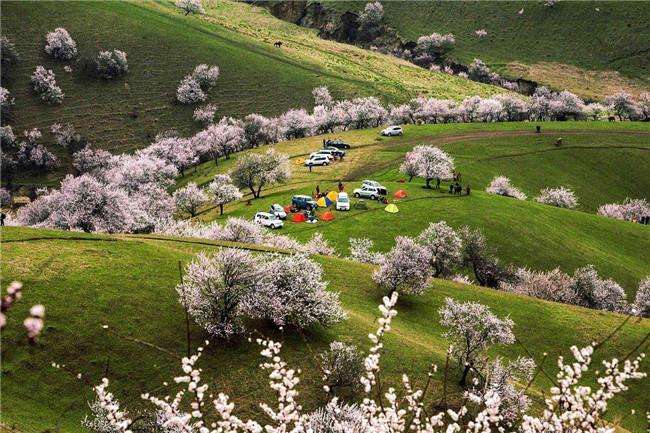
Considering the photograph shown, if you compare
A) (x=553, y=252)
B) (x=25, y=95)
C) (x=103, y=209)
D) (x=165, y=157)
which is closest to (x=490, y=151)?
(x=553, y=252)

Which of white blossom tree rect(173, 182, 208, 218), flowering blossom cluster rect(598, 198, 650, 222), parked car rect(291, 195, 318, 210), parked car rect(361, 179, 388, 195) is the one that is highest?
flowering blossom cluster rect(598, 198, 650, 222)

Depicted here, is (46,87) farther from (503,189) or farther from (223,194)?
(503,189)

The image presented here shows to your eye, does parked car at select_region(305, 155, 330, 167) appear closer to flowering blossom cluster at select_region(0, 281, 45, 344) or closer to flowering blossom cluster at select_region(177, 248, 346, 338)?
flowering blossom cluster at select_region(177, 248, 346, 338)

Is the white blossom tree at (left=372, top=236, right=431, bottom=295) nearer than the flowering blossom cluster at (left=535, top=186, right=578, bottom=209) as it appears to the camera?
Yes

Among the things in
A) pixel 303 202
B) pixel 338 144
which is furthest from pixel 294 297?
pixel 338 144

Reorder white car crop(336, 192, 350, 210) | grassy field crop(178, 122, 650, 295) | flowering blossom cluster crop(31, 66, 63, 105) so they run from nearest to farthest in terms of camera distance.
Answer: grassy field crop(178, 122, 650, 295) → white car crop(336, 192, 350, 210) → flowering blossom cluster crop(31, 66, 63, 105)

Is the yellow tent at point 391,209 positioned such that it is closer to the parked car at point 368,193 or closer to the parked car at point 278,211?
the parked car at point 368,193

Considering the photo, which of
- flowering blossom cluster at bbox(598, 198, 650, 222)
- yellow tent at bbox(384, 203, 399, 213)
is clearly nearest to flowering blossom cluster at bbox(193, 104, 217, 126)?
yellow tent at bbox(384, 203, 399, 213)
